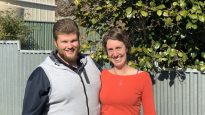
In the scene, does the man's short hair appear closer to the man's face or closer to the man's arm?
the man's face

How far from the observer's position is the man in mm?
3559

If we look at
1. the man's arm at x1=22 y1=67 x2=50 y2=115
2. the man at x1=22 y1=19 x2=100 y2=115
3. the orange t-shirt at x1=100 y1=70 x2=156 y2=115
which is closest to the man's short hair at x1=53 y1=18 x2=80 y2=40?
the man at x1=22 y1=19 x2=100 y2=115

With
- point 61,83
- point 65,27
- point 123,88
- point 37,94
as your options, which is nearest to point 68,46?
point 65,27

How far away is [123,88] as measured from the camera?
3.94 m

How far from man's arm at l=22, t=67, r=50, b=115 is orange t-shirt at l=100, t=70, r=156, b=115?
580 mm

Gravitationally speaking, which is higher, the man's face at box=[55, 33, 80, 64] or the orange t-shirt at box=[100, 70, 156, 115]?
the man's face at box=[55, 33, 80, 64]

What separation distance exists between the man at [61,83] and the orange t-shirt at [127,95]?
23 centimetres

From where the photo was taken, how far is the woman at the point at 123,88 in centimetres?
392

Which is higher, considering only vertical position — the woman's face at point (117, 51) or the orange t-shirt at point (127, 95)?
the woman's face at point (117, 51)

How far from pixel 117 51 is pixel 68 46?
0.50 meters

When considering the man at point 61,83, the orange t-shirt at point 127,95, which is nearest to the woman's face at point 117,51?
the orange t-shirt at point 127,95

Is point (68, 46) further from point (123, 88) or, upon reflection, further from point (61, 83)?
point (123, 88)

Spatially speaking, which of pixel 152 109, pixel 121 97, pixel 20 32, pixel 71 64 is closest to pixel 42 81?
pixel 71 64

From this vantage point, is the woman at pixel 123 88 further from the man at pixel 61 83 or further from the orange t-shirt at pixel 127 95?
the man at pixel 61 83
